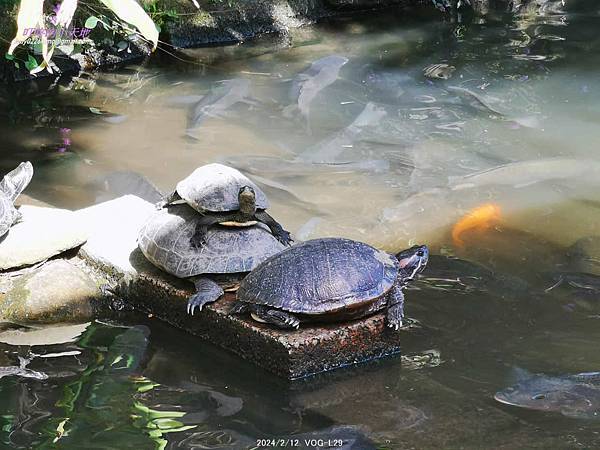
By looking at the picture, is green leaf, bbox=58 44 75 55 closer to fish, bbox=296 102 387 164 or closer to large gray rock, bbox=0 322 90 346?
fish, bbox=296 102 387 164

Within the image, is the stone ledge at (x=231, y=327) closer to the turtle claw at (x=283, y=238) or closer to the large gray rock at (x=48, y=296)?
the large gray rock at (x=48, y=296)

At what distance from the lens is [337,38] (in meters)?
12.3

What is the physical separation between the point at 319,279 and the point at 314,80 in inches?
254

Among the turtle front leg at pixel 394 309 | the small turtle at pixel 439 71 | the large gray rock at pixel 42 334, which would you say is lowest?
the small turtle at pixel 439 71

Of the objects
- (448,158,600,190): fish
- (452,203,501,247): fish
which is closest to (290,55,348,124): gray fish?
(448,158,600,190): fish

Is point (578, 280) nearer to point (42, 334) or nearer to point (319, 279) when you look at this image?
point (319, 279)

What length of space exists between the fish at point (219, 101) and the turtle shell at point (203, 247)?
357 centimetres

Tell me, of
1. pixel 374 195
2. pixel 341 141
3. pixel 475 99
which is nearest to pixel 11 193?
pixel 374 195

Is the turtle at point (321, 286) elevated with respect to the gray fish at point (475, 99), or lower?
elevated

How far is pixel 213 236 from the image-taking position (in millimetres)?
4371

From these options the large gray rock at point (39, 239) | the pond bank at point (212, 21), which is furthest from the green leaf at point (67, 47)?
the large gray rock at point (39, 239)

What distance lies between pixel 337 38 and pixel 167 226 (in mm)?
8390

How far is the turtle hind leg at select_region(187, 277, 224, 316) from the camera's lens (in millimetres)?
4152

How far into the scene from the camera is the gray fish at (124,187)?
6215mm
